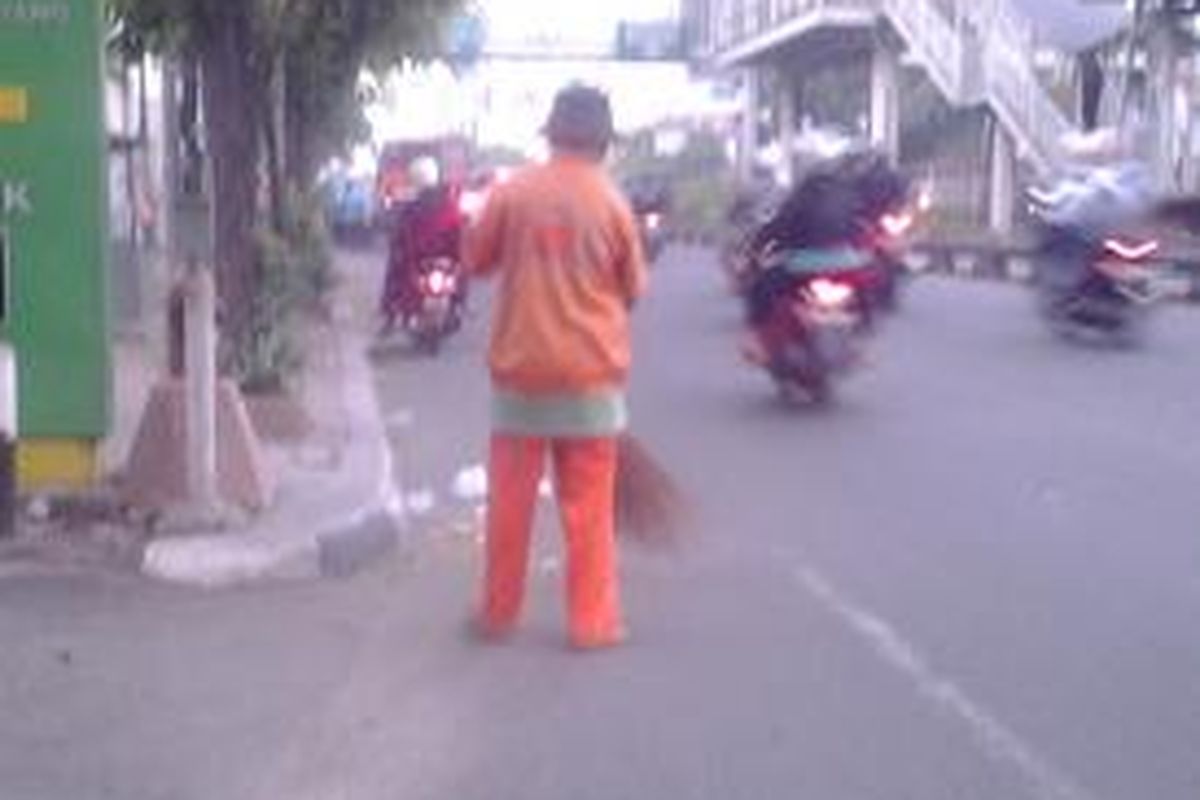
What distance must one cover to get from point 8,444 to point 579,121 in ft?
10.3

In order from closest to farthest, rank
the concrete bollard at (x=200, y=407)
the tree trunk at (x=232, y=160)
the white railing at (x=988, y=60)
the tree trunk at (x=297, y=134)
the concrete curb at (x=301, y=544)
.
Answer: the concrete curb at (x=301, y=544) < the concrete bollard at (x=200, y=407) < the tree trunk at (x=232, y=160) < the tree trunk at (x=297, y=134) < the white railing at (x=988, y=60)

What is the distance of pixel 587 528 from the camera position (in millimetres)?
8922

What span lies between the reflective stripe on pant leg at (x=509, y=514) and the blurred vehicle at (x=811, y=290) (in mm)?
6800

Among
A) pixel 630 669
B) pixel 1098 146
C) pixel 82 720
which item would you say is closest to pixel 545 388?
pixel 630 669

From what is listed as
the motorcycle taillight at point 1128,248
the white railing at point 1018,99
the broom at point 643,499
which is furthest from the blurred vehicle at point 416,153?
the broom at point 643,499

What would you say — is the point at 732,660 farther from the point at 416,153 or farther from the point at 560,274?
the point at 416,153

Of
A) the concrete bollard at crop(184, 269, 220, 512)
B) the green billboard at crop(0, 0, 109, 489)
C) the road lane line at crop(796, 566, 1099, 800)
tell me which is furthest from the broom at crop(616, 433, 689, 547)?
the green billboard at crop(0, 0, 109, 489)

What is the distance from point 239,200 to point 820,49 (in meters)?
41.5

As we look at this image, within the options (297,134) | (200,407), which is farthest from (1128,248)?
(297,134)

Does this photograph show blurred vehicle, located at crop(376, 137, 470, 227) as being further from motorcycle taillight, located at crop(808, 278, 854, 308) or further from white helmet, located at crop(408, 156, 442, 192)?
motorcycle taillight, located at crop(808, 278, 854, 308)

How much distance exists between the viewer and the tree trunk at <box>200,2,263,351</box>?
616 inches

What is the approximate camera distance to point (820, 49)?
56938mm

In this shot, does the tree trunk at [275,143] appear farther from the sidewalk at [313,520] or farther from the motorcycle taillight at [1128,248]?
the motorcycle taillight at [1128,248]

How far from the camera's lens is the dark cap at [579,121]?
8977mm
